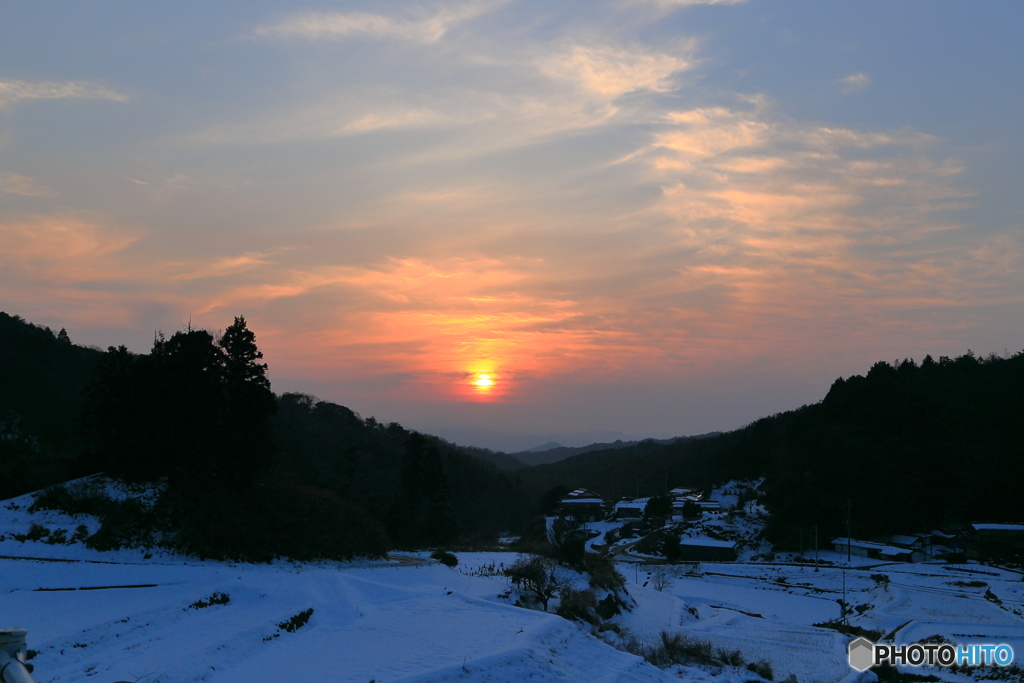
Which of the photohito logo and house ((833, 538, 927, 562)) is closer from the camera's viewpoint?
the photohito logo

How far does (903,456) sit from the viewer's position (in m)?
72.8

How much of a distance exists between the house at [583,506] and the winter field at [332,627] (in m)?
53.0

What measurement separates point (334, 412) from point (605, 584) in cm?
7132

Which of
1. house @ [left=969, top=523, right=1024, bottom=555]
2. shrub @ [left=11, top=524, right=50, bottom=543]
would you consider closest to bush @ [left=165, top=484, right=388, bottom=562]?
shrub @ [left=11, top=524, right=50, bottom=543]

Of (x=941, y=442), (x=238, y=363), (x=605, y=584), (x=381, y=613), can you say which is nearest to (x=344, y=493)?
(x=238, y=363)

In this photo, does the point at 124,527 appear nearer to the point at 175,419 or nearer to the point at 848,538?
the point at 175,419

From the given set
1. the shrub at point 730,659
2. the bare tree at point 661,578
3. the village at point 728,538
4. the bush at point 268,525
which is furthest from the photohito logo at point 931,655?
the bush at point 268,525

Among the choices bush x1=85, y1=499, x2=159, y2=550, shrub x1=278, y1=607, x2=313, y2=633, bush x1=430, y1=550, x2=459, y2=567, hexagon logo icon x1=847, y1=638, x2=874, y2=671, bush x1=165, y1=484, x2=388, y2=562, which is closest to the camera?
shrub x1=278, y1=607, x2=313, y2=633

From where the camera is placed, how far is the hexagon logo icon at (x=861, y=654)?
2595 centimetres

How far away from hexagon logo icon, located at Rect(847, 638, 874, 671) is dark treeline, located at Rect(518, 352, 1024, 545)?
4057 cm

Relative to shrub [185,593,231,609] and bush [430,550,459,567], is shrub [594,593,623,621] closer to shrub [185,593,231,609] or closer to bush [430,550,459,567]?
bush [430,550,459,567]

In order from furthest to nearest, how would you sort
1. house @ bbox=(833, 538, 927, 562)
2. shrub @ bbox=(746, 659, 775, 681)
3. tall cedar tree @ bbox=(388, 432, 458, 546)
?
house @ bbox=(833, 538, 927, 562) → tall cedar tree @ bbox=(388, 432, 458, 546) → shrub @ bbox=(746, 659, 775, 681)

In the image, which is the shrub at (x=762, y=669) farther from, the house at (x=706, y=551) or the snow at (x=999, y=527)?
the snow at (x=999, y=527)

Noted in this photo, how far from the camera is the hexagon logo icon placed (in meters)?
25.9
